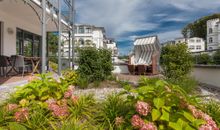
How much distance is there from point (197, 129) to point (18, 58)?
Answer: 824 centimetres

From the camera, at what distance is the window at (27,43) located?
1460cm

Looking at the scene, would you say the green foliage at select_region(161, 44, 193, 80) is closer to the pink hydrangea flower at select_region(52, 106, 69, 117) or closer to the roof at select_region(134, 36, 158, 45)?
the pink hydrangea flower at select_region(52, 106, 69, 117)

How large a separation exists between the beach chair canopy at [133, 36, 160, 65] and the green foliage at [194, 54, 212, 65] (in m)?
4.68

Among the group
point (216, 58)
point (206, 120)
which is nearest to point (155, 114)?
point (206, 120)

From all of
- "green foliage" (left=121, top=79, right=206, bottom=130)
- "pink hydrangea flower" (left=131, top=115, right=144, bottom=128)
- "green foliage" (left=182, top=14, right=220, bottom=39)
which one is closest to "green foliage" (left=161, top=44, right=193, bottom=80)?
"green foliage" (left=121, top=79, right=206, bottom=130)

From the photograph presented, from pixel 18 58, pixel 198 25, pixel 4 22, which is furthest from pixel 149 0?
pixel 198 25

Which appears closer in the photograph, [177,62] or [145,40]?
[177,62]

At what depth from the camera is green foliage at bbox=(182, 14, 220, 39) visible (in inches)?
2453

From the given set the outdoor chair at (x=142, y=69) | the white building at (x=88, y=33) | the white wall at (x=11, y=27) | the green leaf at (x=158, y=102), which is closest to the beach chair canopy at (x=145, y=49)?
the outdoor chair at (x=142, y=69)

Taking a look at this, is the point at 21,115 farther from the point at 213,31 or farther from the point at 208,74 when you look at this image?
the point at 213,31

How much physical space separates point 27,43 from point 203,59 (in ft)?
36.8

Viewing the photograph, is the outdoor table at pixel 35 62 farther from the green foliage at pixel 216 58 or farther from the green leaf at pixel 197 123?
the green leaf at pixel 197 123

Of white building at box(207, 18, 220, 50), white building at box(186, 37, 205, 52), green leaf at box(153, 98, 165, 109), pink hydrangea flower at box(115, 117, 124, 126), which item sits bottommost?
pink hydrangea flower at box(115, 117, 124, 126)

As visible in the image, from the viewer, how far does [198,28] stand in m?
66.2
